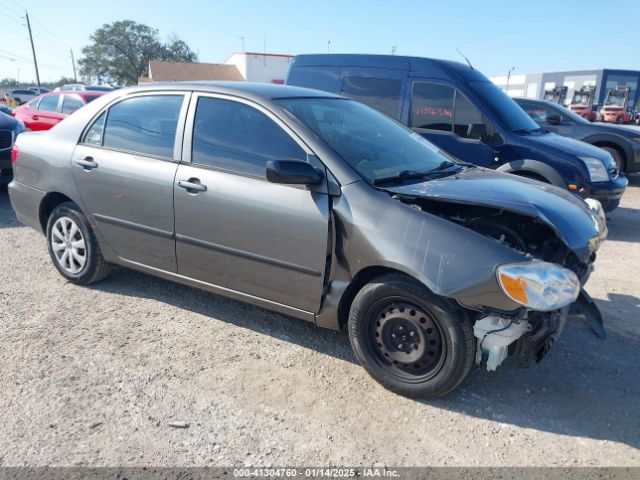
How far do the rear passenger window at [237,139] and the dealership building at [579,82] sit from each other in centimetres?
5127

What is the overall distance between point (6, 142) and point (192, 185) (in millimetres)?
5979

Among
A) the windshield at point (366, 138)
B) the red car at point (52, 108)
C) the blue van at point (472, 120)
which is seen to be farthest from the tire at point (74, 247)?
the red car at point (52, 108)

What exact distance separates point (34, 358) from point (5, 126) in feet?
19.9

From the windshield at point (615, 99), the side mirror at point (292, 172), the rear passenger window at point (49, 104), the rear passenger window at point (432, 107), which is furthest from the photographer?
the windshield at point (615, 99)

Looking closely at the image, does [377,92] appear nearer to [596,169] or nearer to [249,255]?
[596,169]

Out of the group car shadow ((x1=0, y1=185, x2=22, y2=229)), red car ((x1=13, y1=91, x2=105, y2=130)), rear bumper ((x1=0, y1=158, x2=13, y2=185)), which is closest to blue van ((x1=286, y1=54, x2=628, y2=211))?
car shadow ((x1=0, y1=185, x2=22, y2=229))

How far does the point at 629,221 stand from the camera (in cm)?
761

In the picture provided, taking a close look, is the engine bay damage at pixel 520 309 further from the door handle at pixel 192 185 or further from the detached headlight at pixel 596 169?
the detached headlight at pixel 596 169

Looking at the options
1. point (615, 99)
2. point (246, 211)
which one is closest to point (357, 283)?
point (246, 211)

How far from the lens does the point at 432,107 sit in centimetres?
669

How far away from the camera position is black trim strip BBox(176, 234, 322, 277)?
3209mm

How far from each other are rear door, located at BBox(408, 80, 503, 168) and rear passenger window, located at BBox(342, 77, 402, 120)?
0.79ft

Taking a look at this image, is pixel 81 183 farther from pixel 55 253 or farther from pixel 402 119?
pixel 402 119

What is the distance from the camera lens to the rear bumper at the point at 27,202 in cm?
459
